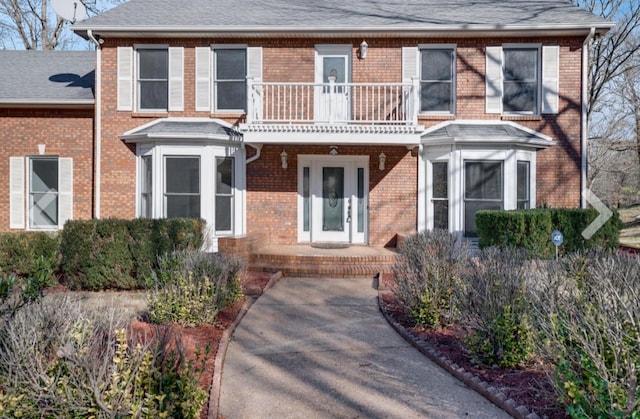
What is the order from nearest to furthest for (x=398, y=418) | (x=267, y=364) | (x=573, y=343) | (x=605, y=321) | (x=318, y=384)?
(x=605, y=321)
(x=573, y=343)
(x=398, y=418)
(x=318, y=384)
(x=267, y=364)

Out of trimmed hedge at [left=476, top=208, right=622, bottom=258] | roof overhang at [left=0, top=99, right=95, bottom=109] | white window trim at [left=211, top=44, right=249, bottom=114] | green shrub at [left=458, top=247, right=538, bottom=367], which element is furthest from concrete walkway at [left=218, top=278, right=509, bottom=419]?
roof overhang at [left=0, top=99, right=95, bottom=109]

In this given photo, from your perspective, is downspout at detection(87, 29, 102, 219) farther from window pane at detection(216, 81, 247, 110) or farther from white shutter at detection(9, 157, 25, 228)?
window pane at detection(216, 81, 247, 110)

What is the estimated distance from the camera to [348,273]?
401 inches

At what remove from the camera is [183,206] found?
12.1m

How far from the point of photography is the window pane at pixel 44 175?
13.4 meters

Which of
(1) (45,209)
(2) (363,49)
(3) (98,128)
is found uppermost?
(2) (363,49)

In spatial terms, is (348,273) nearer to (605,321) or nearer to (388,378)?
Result: (388,378)

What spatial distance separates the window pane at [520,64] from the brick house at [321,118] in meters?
0.03

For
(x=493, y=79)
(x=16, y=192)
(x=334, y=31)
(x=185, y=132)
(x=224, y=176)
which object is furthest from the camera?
(x=16, y=192)

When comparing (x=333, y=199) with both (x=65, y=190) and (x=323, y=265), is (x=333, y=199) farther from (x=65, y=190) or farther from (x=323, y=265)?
(x=65, y=190)

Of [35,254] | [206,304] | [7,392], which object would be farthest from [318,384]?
[35,254]

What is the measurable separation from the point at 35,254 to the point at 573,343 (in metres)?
8.99

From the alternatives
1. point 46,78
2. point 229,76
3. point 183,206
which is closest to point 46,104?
point 46,78

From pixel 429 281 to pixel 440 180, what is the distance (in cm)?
626
